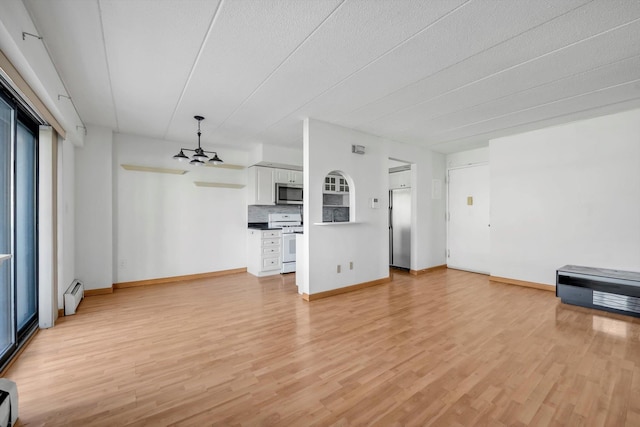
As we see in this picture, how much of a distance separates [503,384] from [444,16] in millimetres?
2647

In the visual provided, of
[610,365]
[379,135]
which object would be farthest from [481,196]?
[610,365]

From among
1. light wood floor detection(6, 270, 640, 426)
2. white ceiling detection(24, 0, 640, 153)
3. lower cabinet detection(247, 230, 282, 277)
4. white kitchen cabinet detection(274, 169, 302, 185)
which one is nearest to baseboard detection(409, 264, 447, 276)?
light wood floor detection(6, 270, 640, 426)

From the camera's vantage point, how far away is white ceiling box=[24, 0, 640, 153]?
6.05ft

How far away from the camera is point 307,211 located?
3959mm

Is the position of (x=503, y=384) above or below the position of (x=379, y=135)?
below

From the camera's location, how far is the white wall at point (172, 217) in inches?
186

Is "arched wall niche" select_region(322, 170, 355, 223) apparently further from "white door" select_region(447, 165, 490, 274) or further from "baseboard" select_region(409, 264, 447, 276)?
"white door" select_region(447, 165, 490, 274)

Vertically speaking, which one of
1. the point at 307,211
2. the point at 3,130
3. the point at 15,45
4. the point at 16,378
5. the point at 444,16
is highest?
the point at 444,16

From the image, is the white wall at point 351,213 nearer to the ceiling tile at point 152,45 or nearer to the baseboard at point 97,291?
the ceiling tile at point 152,45

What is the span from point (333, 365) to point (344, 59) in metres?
2.62

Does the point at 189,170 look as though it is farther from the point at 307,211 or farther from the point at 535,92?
the point at 535,92

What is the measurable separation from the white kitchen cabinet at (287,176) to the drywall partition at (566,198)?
12.6 feet

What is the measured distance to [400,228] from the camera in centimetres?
598

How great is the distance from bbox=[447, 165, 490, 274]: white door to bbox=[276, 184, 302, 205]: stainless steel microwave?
3.44 m
